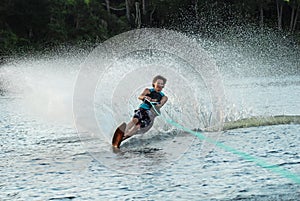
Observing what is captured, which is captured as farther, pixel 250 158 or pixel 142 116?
pixel 142 116

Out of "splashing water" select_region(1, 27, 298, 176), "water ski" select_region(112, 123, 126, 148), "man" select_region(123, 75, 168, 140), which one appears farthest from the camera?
"splashing water" select_region(1, 27, 298, 176)

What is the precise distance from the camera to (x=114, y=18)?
34906 mm

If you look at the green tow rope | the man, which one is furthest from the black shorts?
the green tow rope

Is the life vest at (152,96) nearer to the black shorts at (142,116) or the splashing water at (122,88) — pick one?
the black shorts at (142,116)

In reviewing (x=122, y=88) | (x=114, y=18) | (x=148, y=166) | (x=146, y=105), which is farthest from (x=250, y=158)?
(x=114, y=18)

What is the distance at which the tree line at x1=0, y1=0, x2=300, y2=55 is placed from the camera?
2939 centimetres

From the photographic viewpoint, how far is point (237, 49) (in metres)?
32.4

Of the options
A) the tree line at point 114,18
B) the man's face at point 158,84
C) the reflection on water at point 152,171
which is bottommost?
the reflection on water at point 152,171

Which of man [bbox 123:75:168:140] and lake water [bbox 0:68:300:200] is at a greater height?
man [bbox 123:75:168:140]

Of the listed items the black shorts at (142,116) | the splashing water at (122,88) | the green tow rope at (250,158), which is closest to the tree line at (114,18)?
the splashing water at (122,88)

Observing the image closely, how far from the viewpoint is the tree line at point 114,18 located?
96.4ft

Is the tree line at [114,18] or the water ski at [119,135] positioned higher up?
the tree line at [114,18]

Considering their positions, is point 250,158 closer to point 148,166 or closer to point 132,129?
point 148,166

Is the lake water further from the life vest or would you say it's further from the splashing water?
the life vest
